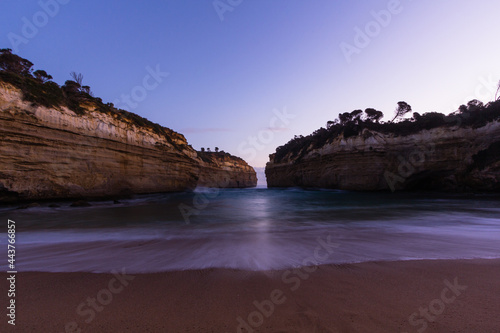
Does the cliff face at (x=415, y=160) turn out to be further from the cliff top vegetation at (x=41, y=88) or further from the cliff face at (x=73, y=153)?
the cliff top vegetation at (x=41, y=88)

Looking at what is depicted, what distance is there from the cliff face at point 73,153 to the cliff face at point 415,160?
19829 millimetres

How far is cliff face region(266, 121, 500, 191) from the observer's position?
1612 centimetres

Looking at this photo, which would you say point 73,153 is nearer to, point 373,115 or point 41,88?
point 41,88

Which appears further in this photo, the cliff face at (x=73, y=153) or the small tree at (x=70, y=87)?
the small tree at (x=70, y=87)

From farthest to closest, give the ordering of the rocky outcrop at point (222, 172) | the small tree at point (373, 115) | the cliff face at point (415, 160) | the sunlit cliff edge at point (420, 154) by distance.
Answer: the rocky outcrop at point (222, 172)
the small tree at point (373, 115)
the sunlit cliff edge at point (420, 154)
the cliff face at point (415, 160)

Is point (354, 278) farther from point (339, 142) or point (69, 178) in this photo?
point (339, 142)

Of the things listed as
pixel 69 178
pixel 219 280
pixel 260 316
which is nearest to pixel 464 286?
pixel 260 316

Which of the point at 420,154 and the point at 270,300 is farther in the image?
the point at 420,154

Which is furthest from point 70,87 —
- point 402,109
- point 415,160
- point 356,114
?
point 402,109

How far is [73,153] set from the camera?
12.7 metres

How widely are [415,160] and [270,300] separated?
23865 millimetres

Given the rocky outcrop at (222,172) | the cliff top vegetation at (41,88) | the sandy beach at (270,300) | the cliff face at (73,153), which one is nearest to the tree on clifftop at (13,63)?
the cliff top vegetation at (41,88)

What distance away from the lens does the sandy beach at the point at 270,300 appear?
1670 millimetres

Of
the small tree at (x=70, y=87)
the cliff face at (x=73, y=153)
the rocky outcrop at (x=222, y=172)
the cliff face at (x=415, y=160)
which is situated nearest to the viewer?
the cliff face at (x=73, y=153)
